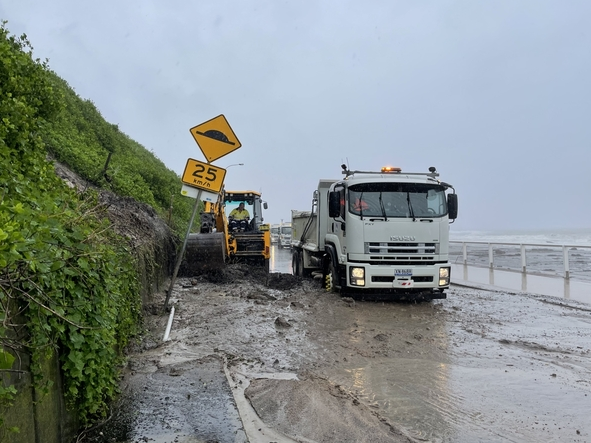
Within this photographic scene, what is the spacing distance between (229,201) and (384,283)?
1009 centimetres

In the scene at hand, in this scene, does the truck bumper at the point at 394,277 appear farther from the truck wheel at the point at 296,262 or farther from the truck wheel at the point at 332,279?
the truck wheel at the point at 296,262

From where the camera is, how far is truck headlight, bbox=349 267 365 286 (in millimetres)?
10227

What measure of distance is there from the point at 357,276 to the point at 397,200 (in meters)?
1.83

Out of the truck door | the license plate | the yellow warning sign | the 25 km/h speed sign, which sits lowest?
the license plate

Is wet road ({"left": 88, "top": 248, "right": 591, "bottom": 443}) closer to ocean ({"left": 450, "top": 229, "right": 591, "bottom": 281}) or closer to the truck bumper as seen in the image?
the truck bumper

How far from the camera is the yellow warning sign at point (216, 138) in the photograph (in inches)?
331

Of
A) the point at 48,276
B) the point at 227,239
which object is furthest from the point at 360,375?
the point at 227,239

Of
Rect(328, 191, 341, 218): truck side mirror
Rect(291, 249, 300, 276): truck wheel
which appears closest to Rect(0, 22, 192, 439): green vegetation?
Rect(328, 191, 341, 218): truck side mirror

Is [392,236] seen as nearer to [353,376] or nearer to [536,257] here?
[353,376]

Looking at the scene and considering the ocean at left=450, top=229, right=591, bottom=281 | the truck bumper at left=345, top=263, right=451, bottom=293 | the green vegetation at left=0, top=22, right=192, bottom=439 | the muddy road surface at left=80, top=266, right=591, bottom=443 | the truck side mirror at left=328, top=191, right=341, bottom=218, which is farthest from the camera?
the ocean at left=450, top=229, right=591, bottom=281

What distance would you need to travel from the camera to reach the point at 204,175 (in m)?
8.39

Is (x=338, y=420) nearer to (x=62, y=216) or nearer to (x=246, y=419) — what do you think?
(x=246, y=419)

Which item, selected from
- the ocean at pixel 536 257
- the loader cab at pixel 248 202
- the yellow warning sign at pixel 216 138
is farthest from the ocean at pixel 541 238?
the yellow warning sign at pixel 216 138

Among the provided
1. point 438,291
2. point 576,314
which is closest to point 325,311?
point 438,291
